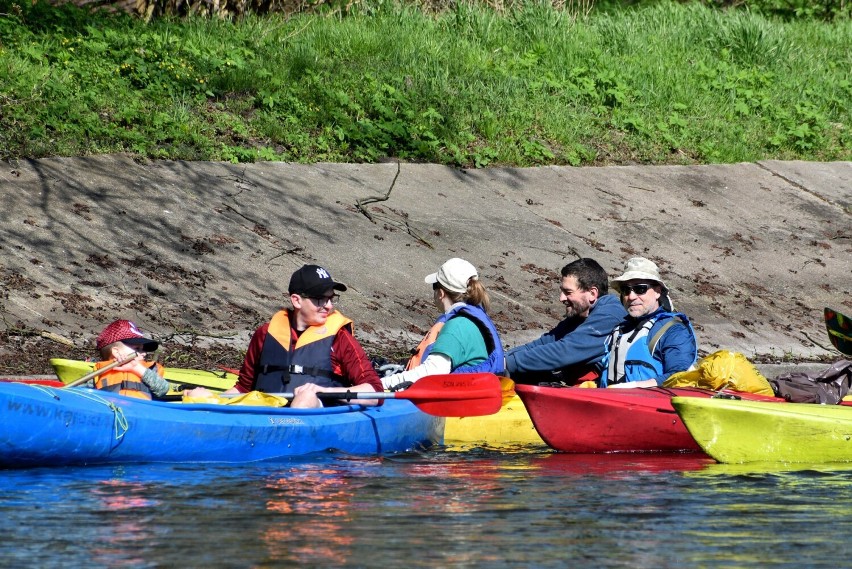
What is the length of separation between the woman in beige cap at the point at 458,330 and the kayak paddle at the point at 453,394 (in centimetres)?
15

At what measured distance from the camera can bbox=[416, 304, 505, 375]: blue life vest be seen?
7.69 m

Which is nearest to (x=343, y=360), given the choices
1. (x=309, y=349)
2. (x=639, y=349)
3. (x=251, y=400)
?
(x=309, y=349)

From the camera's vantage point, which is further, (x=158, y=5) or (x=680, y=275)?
(x=158, y=5)

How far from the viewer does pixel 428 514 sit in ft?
18.5

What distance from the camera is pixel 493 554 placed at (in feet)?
16.2

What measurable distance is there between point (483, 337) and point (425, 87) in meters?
6.97

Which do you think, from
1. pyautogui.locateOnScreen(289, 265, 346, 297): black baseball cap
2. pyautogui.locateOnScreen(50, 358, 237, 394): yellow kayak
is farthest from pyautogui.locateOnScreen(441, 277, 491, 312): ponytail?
pyautogui.locateOnScreen(50, 358, 237, 394): yellow kayak

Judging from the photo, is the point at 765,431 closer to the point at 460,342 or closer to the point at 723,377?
the point at 723,377

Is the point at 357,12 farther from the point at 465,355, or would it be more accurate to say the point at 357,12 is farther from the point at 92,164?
the point at 465,355

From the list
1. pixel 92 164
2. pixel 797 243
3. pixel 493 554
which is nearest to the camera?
pixel 493 554

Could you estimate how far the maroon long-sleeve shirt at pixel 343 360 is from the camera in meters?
7.43

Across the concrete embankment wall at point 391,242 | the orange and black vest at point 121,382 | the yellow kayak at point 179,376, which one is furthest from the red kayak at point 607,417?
the concrete embankment wall at point 391,242

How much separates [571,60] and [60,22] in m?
5.95

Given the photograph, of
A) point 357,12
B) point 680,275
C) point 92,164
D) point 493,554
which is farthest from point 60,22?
point 493,554
